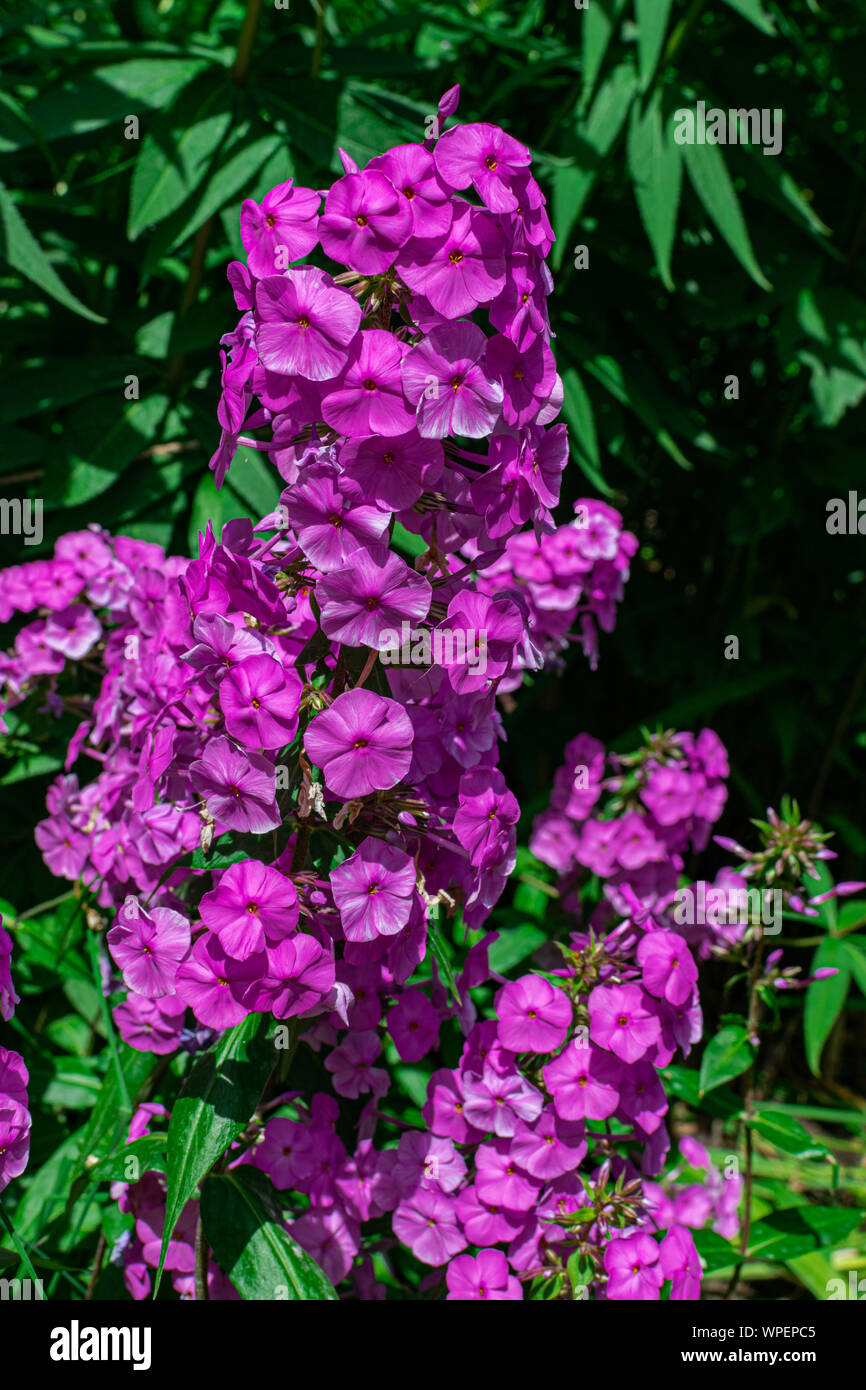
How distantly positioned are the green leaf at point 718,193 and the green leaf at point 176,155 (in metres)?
0.75

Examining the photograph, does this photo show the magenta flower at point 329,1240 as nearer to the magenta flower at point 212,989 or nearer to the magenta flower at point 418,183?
the magenta flower at point 212,989

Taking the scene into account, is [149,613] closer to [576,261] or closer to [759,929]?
[759,929]

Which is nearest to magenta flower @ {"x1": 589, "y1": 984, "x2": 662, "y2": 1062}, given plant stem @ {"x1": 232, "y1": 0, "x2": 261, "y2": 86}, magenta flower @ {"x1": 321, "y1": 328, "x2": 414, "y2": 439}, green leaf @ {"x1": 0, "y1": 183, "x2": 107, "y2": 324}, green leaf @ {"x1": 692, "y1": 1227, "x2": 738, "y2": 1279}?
green leaf @ {"x1": 692, "y1": 1227, "x2": 738, "y2": 1279}

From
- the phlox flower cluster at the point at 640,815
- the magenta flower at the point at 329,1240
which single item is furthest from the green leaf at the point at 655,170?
the magenta flower at the point at 329,1240

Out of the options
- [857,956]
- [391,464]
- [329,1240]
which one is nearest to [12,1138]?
[329,1240]

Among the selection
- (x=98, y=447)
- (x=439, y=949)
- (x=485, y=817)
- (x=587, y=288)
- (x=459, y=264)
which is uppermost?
(x=587, y=288)

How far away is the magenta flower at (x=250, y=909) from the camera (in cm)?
83

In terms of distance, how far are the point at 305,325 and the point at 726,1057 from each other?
944 millimetres

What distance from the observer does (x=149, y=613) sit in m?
1.28

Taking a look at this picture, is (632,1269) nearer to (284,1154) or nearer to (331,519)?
(284,1154)

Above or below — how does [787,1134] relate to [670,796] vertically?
below

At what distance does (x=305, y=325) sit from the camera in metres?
0.79

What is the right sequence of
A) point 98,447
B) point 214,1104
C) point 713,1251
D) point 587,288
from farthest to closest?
point 587,288 → point 98,447 → point 713,1251 → point 214,1104

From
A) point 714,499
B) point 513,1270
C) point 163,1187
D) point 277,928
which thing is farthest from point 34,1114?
point 714,499
